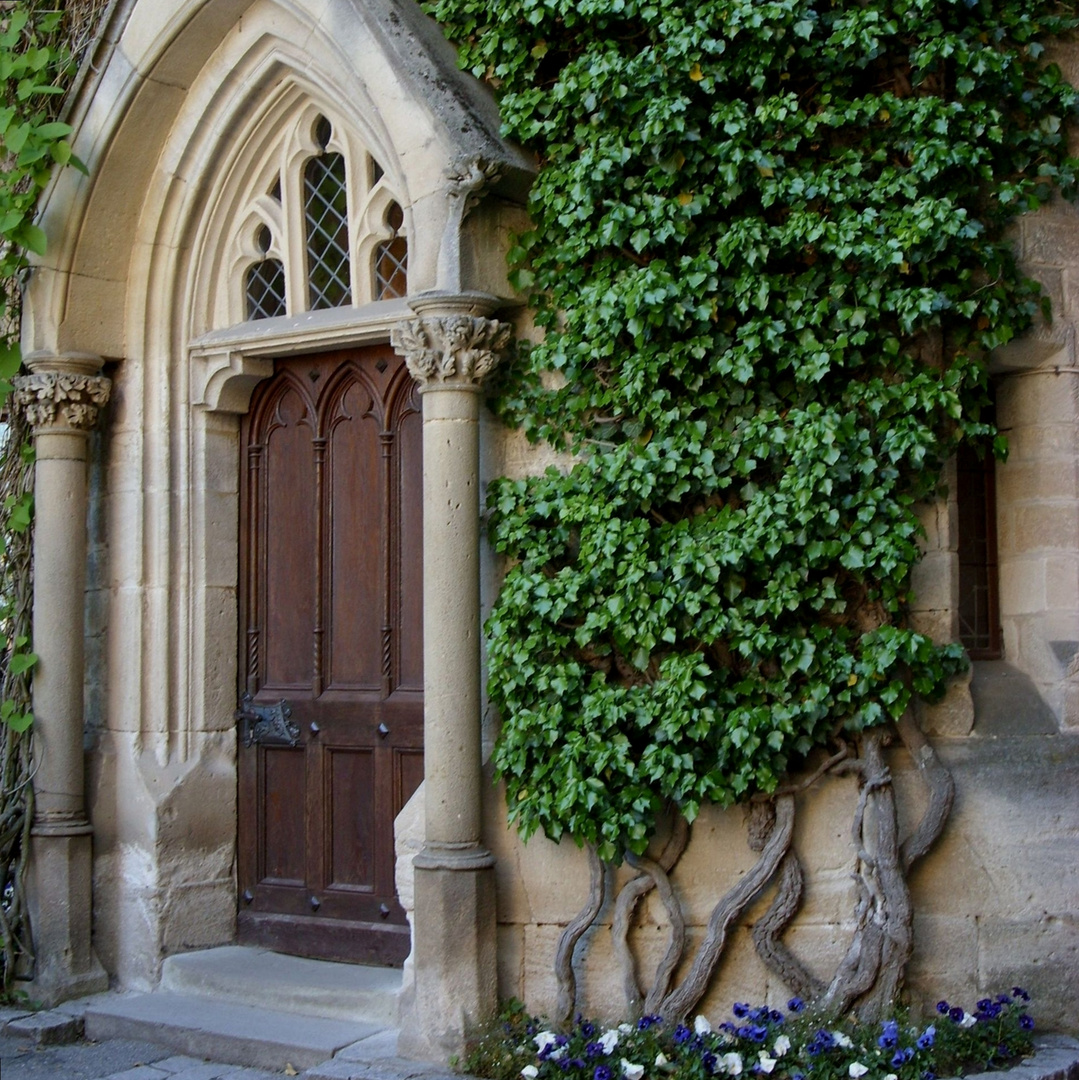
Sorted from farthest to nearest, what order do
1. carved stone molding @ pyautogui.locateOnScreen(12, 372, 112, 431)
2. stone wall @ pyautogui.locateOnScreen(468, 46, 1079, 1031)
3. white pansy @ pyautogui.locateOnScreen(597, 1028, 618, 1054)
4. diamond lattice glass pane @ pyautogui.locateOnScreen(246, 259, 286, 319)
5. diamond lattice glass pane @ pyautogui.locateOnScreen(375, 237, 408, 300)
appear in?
diamond lattice glass pane @ pyautogui.locateOnScreen(246, 259, 286, 319)
carved stone molding @ pyautogui.locateOnScreen(12, 372, 112, 431)
diamond lattice glass pane @ pyautogui.locateOnScreen(375, 237, 408, 300)
stone wall @ pyautogui.locateOnScreen(468, 46, 1079, 1031)
white pansy @ pyautogui.locateOnScreen(597, 1028, 618, 1054)

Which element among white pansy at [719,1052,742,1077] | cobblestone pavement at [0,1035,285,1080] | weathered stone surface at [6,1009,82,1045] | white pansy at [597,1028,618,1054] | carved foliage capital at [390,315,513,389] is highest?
carved foliage capital at [390,315,513,389]

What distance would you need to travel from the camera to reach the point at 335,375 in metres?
6.52

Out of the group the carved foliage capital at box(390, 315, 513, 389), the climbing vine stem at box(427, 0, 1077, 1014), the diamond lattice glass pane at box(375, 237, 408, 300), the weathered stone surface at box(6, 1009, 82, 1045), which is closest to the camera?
the climbing vine stem at box(427, 0, 1077, 1014)

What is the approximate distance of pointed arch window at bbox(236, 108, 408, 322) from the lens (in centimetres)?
627

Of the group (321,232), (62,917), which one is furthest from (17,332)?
(62,917)

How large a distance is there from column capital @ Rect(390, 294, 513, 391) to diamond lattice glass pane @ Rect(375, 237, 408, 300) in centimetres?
68

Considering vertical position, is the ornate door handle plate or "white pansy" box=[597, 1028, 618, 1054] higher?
the ornate door handle plate

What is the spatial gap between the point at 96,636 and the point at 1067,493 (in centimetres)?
415

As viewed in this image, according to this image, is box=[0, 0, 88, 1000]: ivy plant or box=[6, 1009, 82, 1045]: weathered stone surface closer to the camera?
box=[6, 1009, 82, 1045]: weathered stone surface

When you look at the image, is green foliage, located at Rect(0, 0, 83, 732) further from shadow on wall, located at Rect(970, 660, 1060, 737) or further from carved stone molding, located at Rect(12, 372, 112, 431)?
shadow on wall, located at Rect(970, 660, 1060, 737)

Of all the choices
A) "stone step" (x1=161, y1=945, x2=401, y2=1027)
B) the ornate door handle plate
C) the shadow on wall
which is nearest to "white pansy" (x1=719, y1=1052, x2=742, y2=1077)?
"stone step" (x1=161, y1=945, x2=401, y2=1027)

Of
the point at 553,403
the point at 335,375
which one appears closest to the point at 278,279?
the point at 335,375

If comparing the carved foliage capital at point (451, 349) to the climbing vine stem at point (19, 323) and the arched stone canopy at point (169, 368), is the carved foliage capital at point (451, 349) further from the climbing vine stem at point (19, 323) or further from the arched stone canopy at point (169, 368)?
the climbing vine stem at point (19, 323)

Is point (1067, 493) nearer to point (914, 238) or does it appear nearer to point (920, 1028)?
point (914, 238)
